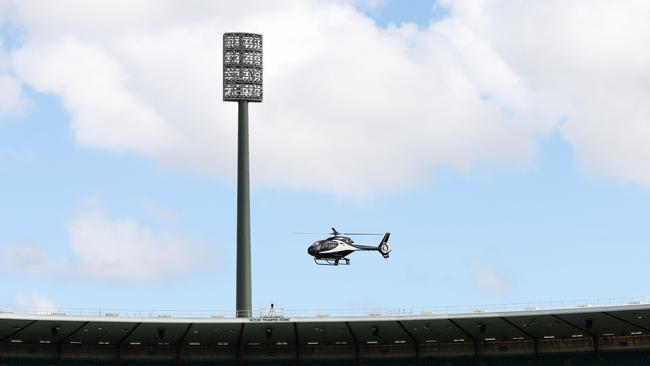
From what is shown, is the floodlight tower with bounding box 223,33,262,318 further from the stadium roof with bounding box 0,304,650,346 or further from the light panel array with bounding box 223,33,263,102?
the stadium roof with bounding box 0,304,650,346

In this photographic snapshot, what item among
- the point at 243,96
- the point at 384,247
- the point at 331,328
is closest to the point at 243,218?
the point at 243,96

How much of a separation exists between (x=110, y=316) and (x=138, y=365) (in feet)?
43.8

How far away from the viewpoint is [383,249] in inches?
3829

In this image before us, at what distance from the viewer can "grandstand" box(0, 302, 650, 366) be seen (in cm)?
7769

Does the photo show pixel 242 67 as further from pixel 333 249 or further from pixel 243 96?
pixel 333 249

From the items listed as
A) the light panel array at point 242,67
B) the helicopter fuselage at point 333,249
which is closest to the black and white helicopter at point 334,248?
the helicopter fuselage at point 333,249

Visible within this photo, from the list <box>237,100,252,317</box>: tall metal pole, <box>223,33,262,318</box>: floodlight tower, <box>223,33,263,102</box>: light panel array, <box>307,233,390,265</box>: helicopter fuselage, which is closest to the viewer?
<box>307,233,390,265</box>: helicopter fuselage

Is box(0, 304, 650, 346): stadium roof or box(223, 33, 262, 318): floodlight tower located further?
box(223, 33, 262, 318): floodlight tower

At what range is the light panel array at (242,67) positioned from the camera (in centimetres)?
10644

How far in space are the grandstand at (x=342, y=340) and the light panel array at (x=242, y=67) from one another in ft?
95.2

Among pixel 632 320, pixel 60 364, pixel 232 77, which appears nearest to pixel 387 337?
pixel 632 320

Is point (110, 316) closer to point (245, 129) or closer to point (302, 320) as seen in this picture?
point (302, 320)

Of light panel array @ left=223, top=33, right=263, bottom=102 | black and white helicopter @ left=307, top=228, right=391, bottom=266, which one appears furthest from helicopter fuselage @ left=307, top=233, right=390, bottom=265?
light panel array @ left=223, top=33, right=263, bottom=102

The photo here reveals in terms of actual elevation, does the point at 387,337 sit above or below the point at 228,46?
below
